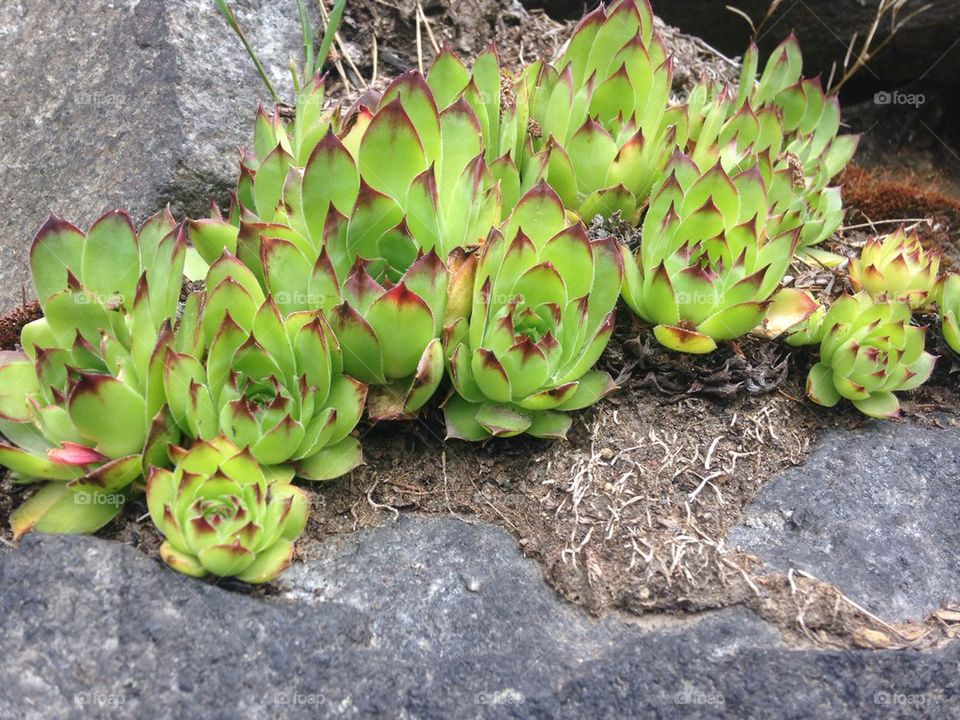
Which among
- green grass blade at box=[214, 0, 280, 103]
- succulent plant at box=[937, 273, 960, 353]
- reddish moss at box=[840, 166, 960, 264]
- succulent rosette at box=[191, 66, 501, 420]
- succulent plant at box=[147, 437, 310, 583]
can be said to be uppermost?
green grass blade at box=[214, 0, 280, 103]

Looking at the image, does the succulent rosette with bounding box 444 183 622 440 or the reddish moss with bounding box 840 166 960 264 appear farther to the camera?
the reddish moss with bounding box 840 166 960 264

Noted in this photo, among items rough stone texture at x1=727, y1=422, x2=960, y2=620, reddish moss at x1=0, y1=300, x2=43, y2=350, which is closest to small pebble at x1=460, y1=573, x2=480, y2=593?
rough stone texture at x1=727, y1=422, x2=960, y2=620

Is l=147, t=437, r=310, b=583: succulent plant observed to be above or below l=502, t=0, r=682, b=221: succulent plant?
below

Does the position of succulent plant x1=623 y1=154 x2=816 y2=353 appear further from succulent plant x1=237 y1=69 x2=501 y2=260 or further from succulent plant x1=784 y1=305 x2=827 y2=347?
succulent plant x1=237 y1=69 x2=501 y2=260

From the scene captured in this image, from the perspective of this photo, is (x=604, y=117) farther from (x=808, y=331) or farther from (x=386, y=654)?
(x=386, y=654)

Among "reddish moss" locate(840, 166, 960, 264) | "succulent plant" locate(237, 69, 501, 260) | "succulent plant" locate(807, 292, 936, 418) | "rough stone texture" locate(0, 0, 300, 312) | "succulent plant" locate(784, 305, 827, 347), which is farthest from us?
"reddish moss" locate(840, 166, 960, 264)

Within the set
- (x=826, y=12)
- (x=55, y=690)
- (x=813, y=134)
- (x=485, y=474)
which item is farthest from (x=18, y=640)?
(x=826, y=12)

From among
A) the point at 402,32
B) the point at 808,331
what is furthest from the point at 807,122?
the point at 402,32

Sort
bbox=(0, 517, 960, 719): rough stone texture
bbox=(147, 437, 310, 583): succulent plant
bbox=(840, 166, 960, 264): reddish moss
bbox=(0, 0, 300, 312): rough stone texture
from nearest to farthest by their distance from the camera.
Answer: bbox=(0, 517, 960, 719): rough stone texture → bbox=(147, 437, 310, 583): succulent plant → bbox=(0, 0, 300, 312): rough stone texture → bbox=(840, 166, 960, 264): reddish moss
